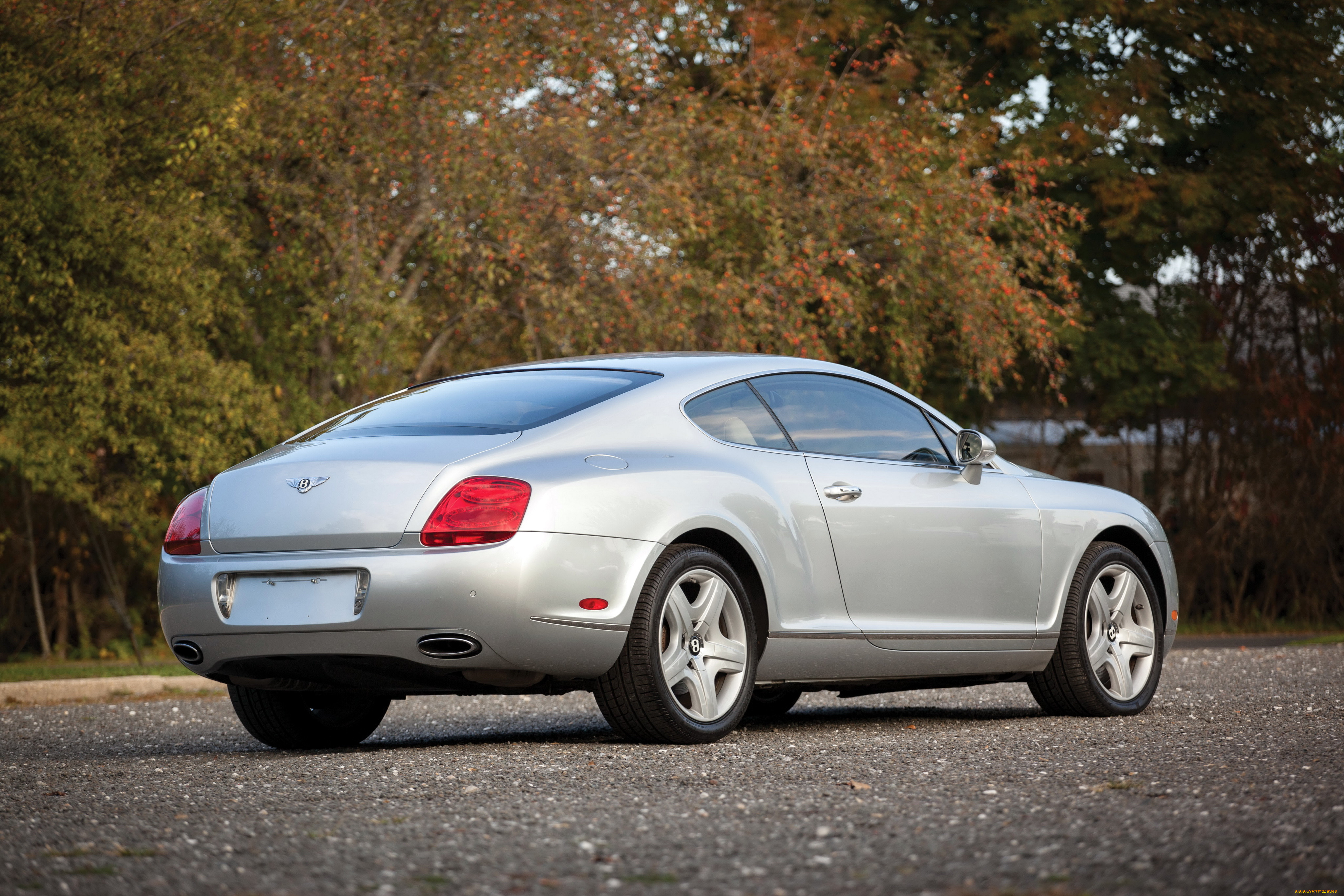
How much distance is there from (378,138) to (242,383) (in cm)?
244

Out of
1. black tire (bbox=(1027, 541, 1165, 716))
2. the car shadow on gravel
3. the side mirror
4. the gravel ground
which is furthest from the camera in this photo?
the car shadow on gravel

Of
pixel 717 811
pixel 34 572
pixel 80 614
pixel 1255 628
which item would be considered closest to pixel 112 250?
pixel 34 572

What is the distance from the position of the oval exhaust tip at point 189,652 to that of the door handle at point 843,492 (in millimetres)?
2441

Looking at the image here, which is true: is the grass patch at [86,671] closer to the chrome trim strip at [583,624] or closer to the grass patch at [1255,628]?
the chrome trim strip at [583,624]

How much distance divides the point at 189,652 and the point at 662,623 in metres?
1.75

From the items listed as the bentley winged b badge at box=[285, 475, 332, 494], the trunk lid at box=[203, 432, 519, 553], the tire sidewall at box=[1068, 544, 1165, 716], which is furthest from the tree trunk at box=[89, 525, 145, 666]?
the tire sidewall at box=[1068, 544, 1165, 716]

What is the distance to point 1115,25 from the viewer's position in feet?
65.1

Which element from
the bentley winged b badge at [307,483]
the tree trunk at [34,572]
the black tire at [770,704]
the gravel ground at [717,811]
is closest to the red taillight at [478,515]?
the bentley winged b badge at [307,483]

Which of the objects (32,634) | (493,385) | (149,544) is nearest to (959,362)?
(149,544)

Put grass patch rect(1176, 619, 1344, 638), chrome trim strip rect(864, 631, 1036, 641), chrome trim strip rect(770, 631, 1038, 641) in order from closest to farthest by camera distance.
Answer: chrome trim strip rect(770, 631, 1038, 641), chrome trim strip rect(864, 631, 1036, 641), grass patch rect(1176, 619, 1344, 638)

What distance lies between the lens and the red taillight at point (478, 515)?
5.42 meters

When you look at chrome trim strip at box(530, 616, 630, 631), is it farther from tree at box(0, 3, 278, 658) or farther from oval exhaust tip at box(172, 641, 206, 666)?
tree at box(0, 3, 278, 658)

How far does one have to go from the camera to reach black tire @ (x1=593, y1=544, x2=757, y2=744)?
5.70 meters

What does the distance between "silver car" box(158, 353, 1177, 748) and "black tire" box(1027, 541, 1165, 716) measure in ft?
0.05
